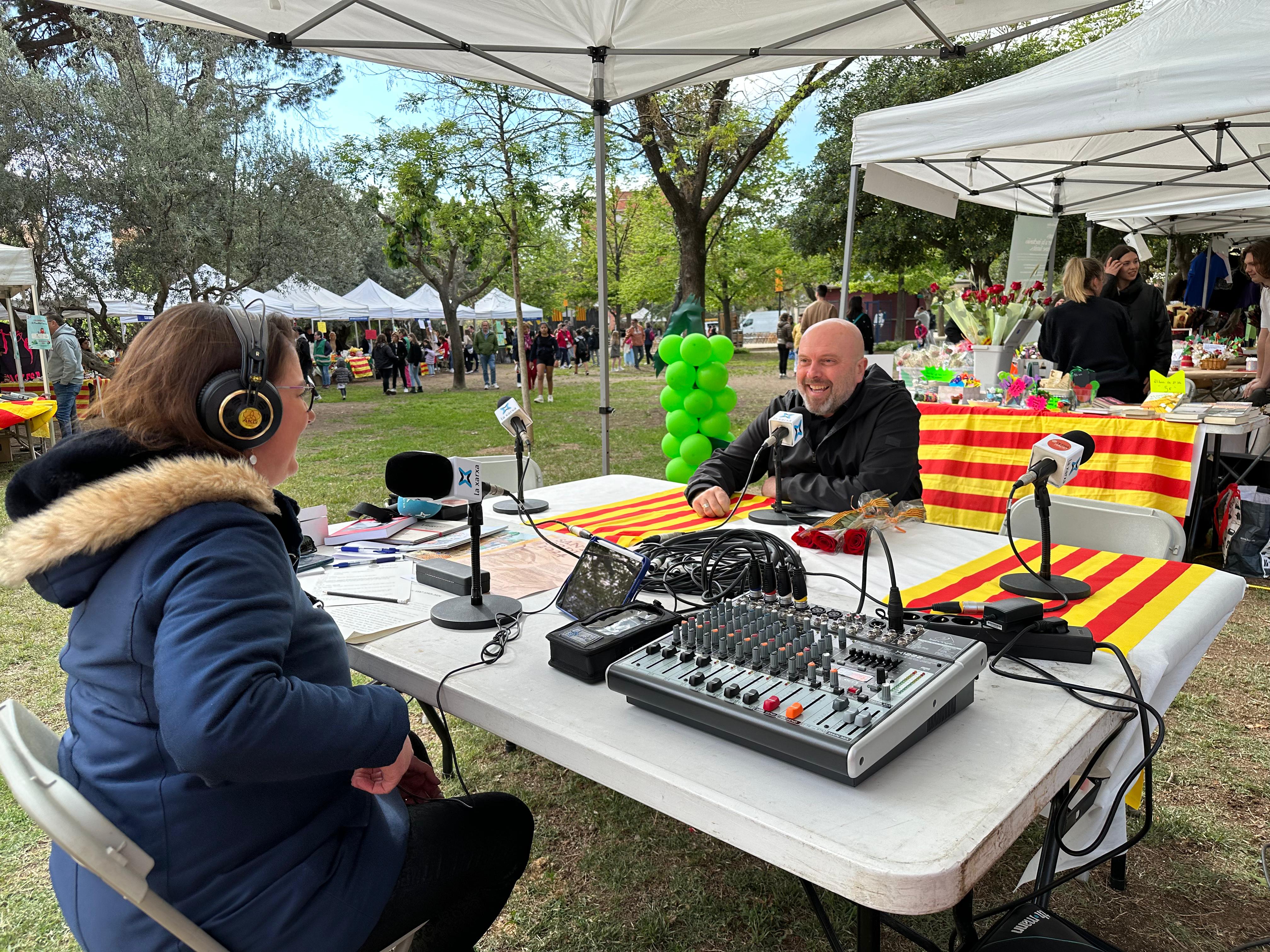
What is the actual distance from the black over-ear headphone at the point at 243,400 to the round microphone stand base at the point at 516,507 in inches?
57.6

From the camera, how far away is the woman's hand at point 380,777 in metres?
1.22

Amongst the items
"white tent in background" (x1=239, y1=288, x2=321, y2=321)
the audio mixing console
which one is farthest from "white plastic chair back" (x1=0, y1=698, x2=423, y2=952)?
"white tent in background" (x1=239, y1=288, x2=321, y2=321)

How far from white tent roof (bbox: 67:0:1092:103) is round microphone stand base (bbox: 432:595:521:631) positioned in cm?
318

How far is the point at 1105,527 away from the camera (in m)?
2.53

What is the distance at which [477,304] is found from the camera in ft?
81.8

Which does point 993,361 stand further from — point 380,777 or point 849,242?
point 380,777

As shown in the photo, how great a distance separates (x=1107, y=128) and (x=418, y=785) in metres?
4.73

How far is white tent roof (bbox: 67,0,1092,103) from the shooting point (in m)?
3.75

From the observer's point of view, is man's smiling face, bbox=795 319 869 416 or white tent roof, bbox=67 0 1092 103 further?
white tent roof, bbox=67 0 1092 103

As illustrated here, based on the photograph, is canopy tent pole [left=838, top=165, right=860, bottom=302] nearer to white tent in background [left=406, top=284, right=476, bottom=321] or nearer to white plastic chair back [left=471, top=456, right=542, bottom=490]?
white plastic chair back [left=471, top=456, right=542, bottom=490]

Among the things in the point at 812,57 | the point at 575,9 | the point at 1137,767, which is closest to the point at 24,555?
the point at 1137,767

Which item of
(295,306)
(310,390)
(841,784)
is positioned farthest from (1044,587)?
(295,306)

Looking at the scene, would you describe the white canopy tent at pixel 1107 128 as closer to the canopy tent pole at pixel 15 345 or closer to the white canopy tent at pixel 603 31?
the white canopy tent at pixel 603 31

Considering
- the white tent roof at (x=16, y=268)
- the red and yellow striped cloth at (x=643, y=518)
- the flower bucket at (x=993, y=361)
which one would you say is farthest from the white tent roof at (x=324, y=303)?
the red and yellow striped cloth at (x=643, y=518)
